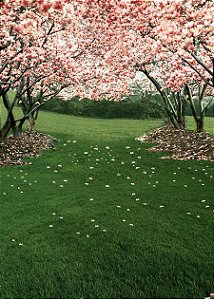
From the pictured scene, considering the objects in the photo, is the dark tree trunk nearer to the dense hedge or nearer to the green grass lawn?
the green grass lawn

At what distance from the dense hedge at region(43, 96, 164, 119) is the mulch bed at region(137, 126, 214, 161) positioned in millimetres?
10177

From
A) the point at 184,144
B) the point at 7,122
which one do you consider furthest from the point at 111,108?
the point at 184,144

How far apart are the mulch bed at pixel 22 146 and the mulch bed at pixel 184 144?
473 centimetres

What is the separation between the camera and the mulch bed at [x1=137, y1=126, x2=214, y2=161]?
1500 centimetres

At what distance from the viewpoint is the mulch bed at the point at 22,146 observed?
50.8 feet

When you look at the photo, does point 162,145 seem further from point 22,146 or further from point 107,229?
point 107,229

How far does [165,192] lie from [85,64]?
10.7 metres

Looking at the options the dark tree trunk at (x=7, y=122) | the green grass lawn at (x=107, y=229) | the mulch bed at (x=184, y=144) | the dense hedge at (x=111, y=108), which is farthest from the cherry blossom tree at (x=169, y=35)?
the dense hedge at (x=111, y=108)

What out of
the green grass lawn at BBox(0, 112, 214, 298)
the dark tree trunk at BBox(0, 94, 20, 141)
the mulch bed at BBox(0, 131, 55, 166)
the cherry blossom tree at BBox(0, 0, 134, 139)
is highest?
the cherry blossom tree at BBox(0, 0, 134, 139)

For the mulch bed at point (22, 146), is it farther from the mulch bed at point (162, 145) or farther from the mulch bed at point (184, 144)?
the mulch bed at point (184, 144)

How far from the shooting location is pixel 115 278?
19.5ft

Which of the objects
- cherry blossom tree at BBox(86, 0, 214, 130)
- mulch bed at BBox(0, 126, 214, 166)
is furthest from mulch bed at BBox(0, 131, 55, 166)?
cherry blossom tree at BBox(86, 0, 214, 130)

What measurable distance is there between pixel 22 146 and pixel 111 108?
13.9 m

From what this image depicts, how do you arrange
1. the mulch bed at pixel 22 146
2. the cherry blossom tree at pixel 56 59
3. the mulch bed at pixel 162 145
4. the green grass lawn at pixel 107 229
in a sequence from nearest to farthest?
1. the green grass lawn at pixel 107 229
2. the cherry blossom tree at pixel 56 59
3. the mulch bed at pixel 162 145
4. the mulch bed at pixel 22 146
